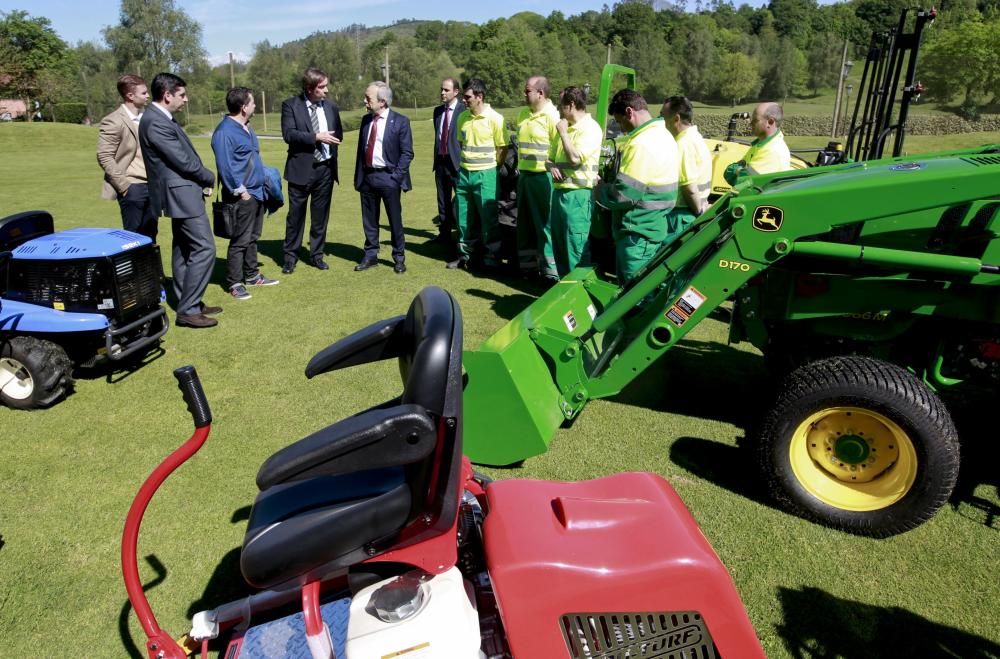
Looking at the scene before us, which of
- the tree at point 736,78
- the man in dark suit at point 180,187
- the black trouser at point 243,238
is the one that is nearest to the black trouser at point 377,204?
the black trouser at point 243,238

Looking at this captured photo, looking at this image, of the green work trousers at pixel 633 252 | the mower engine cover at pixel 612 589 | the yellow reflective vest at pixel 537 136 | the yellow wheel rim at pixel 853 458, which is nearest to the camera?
the mower engine cover at pixel 612 589

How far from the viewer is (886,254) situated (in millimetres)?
3281

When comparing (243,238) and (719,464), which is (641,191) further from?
(243,238)

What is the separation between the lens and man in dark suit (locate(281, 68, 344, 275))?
7324 mm

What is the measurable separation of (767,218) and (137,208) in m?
5.39

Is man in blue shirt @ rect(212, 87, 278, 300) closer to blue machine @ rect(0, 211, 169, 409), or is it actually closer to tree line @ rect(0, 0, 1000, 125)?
blue machine @ rect(0, 211, 169, 409)

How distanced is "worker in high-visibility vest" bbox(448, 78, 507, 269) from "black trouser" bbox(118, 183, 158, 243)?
3.17 metres

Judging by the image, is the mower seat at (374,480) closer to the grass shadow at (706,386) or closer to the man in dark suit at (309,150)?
the grass shadow at (706,386)

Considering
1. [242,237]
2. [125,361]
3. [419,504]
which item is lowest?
[125,361]

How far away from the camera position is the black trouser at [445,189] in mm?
8844

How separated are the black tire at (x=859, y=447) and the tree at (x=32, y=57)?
49.7 meters

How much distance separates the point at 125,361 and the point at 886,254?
507 cm

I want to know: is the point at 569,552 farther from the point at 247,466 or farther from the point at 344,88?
the point at 344,88

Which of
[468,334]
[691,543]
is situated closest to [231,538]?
[691,543]
